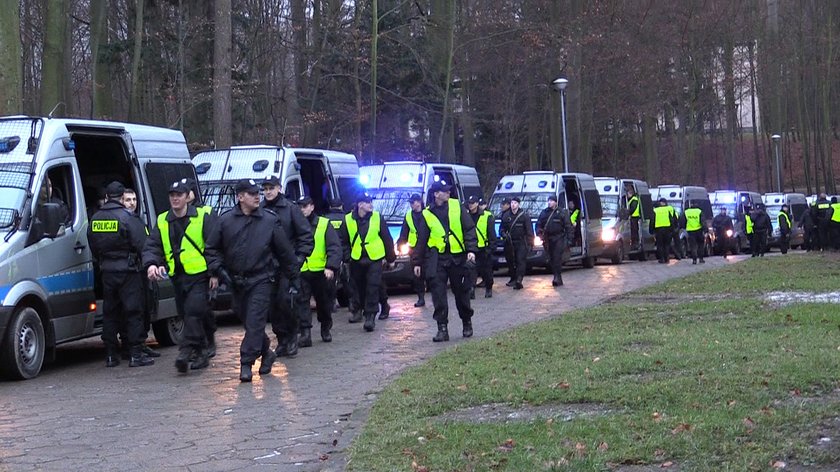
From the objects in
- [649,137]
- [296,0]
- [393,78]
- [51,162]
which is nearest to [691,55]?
[649,137]

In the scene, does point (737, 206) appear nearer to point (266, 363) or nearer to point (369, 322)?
point (369, 322)

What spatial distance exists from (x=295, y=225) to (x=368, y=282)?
12.2 feet

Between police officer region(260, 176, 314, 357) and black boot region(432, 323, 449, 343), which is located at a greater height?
police officer region(260, 176, 314, 357)

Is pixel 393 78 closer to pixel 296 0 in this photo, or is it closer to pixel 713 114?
pixel 296 0

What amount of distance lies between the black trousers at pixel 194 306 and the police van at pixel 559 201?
46.6 feet

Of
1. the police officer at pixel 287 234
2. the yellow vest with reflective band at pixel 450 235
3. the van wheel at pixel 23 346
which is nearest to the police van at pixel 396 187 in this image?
the yellow vest with reflective band at pixel 450 235

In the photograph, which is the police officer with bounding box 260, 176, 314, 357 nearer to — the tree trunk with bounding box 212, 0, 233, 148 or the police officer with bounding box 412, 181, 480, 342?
the police officer with bounding box 412, 181, 480, 342

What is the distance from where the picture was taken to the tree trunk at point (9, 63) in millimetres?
15992

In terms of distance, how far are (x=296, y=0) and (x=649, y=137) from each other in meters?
20.7

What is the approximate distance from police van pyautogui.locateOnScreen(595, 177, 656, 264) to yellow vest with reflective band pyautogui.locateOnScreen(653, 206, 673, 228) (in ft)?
3.46

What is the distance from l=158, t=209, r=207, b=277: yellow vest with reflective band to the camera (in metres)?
11.8

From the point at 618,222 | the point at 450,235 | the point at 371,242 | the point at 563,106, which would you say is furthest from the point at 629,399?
the point at 563,106

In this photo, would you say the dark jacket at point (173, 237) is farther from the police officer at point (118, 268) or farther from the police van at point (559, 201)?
the police van at point (559, 201)

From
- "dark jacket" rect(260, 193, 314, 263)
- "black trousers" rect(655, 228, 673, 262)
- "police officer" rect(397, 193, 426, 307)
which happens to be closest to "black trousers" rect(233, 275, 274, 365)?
"dark jacket" rect(260, 193, 314, 263)
